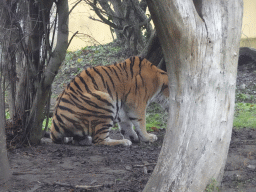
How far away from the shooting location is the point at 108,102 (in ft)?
18.3

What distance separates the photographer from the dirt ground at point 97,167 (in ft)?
10.9

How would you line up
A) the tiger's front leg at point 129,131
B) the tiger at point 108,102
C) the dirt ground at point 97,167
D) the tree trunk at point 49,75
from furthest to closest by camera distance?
1. the tiger's front leg at point 129,131
2. the tiger at point 108,102
3. the tree trunk at point 49,75
4. the dirt ground at point 97,167

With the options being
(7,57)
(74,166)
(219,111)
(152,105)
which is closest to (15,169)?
(74,166)

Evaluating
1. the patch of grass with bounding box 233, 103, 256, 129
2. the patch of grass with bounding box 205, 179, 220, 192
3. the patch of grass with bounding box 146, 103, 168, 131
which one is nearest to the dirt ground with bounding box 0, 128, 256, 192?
the patch of grass with bounding box 205, 179, 220, 192

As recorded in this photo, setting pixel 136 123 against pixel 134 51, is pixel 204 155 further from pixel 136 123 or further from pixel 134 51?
pixel 134 51

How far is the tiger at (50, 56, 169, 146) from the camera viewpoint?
5523 millimetres

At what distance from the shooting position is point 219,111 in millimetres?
2691

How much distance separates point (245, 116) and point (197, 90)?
494 cm

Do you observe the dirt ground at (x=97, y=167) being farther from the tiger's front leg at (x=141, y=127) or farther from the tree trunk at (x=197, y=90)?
the tree trunk at (x=197, y=90)

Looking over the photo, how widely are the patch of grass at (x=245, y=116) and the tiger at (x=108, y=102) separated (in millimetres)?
1786

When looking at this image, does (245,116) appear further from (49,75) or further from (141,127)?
(49,75)

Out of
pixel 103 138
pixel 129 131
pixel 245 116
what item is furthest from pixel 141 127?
pixel 245 116

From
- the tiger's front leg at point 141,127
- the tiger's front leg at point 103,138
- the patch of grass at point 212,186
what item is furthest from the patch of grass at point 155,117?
the patch of grass at point 212,186

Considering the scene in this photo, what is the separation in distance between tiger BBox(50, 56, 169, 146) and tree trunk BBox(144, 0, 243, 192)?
9.59 feet
